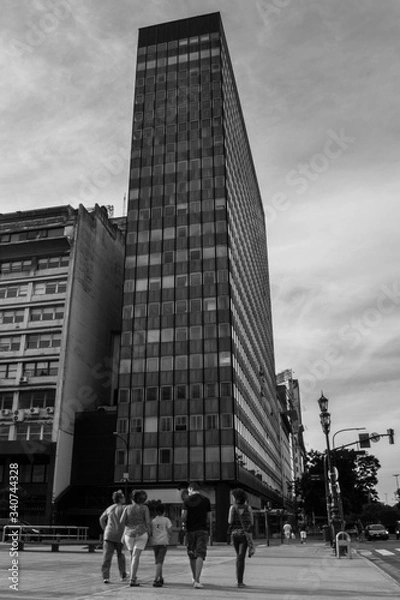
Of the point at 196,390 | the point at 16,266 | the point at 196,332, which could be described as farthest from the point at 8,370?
the point at 196,332

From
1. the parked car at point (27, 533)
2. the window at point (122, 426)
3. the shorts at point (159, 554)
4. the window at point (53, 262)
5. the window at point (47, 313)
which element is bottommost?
the parked car at point (27, 533)

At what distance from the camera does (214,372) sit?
174 ft

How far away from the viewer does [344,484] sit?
70.0 metres

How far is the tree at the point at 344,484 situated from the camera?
226ft

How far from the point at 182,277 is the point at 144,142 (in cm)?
2000

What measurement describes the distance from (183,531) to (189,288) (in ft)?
159

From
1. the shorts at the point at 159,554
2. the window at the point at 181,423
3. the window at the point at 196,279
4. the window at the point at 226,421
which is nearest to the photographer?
the shorts at the point at 159,554

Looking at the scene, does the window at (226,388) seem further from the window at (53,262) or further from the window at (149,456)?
the window at (53,262)

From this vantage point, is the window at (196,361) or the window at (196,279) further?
the window at (196,279)

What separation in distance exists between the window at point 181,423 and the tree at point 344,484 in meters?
24.0

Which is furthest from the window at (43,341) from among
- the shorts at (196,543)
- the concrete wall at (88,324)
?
the shorts at (196,543)

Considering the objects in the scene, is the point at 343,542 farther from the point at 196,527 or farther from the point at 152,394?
the point at 152,394

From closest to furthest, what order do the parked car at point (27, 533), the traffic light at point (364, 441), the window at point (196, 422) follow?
the parked car at point (27, 533), the traffic light at point (364, 441), the window at point (196, 422)

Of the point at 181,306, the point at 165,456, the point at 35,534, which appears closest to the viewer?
the point at 35,534
